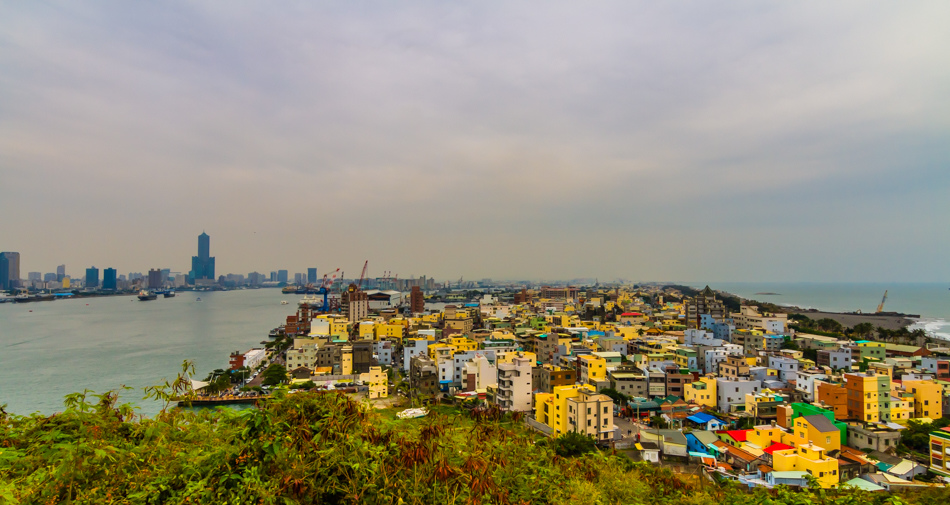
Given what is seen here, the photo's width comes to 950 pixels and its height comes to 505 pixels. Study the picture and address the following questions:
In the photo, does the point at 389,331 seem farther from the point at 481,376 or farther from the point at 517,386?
the point at 517,386

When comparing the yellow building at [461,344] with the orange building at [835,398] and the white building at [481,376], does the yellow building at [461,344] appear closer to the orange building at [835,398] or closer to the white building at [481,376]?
the white building at [481,376]

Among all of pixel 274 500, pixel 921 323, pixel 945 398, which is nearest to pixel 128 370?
pixel 274 500

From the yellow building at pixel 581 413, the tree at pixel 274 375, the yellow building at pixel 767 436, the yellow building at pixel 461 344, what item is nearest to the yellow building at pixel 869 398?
the yellow building at pixel 767 436

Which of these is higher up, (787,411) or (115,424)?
(115,424)

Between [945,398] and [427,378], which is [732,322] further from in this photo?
[427,378]

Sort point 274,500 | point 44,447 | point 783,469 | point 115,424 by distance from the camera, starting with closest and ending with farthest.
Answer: point 274,500
point 44,447
point 115,424
point 783,469

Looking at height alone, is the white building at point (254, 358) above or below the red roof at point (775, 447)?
below
